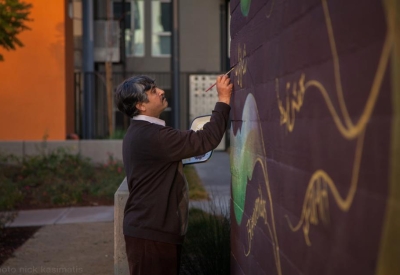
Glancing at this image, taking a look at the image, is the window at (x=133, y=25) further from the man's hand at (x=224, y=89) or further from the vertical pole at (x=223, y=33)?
the man's hand at (x=224, y=89)

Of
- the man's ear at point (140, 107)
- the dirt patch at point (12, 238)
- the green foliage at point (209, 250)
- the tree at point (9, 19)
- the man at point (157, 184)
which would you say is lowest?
the dirt patch at point (12, 238)

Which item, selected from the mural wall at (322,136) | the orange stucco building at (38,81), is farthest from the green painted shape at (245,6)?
the orange stucco building at (38,81)

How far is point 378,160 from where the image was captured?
1.63 m

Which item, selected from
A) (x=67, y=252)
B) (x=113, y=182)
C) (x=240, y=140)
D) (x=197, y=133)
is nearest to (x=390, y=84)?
(x=197, y=133)

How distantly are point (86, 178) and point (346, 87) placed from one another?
397 inches

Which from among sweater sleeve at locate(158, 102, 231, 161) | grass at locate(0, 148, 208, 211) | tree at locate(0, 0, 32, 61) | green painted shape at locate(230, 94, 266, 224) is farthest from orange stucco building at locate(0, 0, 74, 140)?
sweater sleeve at locate(158, 102, 231, 161)

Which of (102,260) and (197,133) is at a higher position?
(197,133)

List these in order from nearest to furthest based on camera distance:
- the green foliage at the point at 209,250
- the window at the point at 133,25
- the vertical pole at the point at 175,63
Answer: the green foliage at the point at 209,250
the vertical pole at the point at 175,63
the window at the point at 133,25

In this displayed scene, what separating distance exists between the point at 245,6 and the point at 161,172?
1018 mm

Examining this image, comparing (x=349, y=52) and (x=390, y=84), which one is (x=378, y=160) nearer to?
(x=390, y=84)

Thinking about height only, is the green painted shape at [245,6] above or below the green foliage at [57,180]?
above

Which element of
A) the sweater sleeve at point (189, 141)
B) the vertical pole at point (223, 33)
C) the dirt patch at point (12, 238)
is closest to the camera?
the sweater sleeve at point (189, 141)

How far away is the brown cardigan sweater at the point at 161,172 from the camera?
3594 millimetres

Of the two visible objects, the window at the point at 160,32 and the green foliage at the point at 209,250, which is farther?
the window at the point at 160,32
